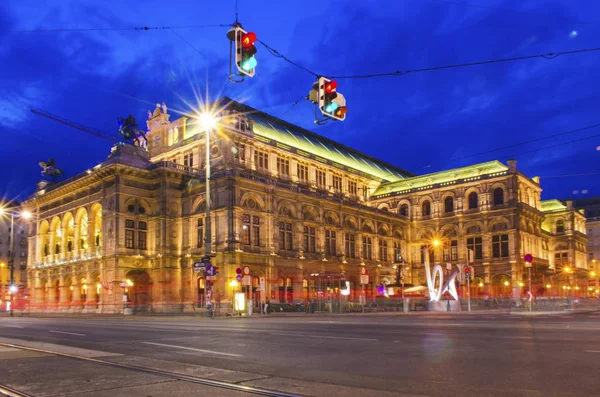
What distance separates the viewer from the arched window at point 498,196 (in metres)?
80.4

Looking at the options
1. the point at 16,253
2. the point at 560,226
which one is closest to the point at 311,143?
the point at 560,226

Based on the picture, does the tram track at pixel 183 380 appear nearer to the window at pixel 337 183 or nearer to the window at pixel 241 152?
the window at pixel 241 152

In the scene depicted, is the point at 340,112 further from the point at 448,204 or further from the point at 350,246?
the point at 448,204

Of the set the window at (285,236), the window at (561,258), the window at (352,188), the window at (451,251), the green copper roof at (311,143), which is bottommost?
the window at (561,258)

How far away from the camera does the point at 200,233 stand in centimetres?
6088

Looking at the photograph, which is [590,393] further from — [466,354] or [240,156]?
[240,156]

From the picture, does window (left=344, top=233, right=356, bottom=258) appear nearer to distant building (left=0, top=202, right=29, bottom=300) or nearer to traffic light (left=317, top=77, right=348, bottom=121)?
traffic light (left=317, top=77, right=348, bottom=121)

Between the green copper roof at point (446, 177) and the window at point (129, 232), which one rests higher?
the green copper roof at point (446, 177)

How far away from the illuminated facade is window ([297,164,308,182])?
0.16 meters

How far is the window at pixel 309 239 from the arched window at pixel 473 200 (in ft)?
92.1

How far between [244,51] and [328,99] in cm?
443

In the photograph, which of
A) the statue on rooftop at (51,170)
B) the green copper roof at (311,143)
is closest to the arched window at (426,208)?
the green copper roof at (311,143)

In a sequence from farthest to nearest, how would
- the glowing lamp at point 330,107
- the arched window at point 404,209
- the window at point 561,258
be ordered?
the window at point 561,258
the arched window at point 404,209
the glowing lamp at point 330,107

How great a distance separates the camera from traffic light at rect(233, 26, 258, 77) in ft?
47.2
